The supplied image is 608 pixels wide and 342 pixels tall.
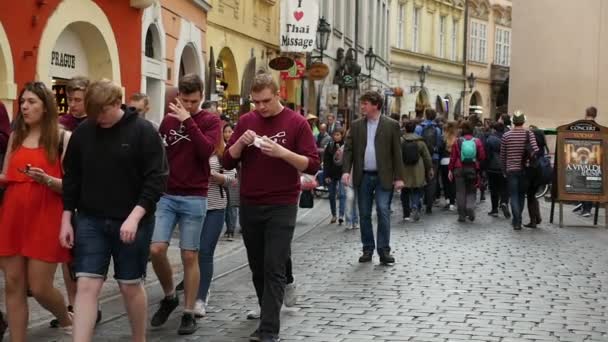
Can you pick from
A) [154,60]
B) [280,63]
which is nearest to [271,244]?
[154,60]

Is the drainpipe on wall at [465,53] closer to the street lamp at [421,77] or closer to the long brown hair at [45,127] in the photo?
the street lamp at [421,77]

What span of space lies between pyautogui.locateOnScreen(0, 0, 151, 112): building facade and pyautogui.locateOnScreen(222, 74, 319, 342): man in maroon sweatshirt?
5.73 m

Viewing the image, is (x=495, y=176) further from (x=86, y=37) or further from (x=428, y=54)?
(x=428, y=54)

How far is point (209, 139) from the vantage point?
751 cm

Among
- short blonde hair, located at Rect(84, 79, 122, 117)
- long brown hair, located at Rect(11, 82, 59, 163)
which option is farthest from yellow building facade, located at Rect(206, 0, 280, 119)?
short blonde hair, located at Rect(84, 79, 122, 117)

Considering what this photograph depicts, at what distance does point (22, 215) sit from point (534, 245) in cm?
874

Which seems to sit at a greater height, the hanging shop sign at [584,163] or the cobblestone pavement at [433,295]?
the hanging shop sign at [584,163]

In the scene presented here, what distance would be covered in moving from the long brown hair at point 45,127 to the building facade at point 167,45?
407 inches

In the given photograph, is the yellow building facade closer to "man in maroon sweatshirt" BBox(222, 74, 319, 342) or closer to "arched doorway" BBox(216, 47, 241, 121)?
"arched doorway" BBox(216, 47, 241, 121)

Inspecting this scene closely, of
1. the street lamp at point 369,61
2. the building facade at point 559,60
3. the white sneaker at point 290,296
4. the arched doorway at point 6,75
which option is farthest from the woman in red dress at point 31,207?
the street lamp at point 369,61

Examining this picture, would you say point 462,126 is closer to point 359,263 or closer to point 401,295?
point 359,263

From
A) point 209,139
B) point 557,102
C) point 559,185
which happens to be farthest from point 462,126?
point 557,102

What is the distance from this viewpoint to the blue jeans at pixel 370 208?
1150cm

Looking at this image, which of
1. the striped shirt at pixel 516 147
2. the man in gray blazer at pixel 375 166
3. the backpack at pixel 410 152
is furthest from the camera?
the backpack at pixel 410 152
